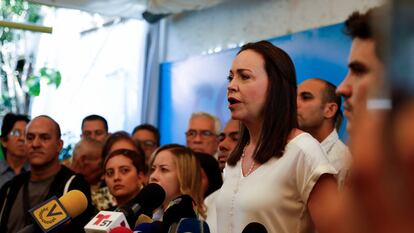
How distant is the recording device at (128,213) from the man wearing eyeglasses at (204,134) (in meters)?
2.28

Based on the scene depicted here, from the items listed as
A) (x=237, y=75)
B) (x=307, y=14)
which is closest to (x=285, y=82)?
(x=237, y=75)

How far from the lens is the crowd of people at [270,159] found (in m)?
0.51

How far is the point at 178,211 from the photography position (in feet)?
6.67

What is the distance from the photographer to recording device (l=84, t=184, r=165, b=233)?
2004 mm

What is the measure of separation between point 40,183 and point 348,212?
3665mm

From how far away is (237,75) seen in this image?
2170 mm

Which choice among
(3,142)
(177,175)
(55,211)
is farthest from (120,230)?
(3,142)

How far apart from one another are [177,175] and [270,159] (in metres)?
1.17

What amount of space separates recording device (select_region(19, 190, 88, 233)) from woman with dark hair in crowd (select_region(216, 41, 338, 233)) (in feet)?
2.11

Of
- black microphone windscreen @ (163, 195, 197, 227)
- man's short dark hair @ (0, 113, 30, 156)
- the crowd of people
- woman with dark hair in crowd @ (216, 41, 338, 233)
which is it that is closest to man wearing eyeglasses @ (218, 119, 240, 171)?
the crowd of people

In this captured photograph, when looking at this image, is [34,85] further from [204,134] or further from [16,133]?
[204,134]

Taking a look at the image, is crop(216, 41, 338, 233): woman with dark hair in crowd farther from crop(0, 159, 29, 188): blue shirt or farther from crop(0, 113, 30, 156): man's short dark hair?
Answer: crop(0, 113, 30, 156): man's short dark hair

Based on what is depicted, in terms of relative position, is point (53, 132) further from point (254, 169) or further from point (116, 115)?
point (116, 115)

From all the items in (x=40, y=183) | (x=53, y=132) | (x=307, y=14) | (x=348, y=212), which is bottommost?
(x=40, y=183)
